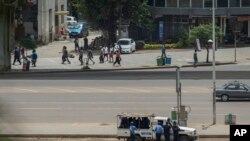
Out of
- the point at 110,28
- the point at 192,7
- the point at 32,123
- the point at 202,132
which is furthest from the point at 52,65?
the point at 202,132

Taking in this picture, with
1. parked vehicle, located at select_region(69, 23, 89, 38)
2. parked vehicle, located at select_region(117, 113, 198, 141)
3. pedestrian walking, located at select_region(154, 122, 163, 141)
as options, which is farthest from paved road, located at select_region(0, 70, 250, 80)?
parked vehicle, located at select_region(69, 23, 89, 38)

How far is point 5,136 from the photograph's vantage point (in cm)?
287

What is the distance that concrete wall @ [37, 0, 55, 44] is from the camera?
67250mm

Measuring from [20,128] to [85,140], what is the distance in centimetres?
2074

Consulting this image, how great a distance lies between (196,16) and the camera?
66.1 meters

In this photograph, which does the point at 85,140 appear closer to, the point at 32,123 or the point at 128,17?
the point at 32,123

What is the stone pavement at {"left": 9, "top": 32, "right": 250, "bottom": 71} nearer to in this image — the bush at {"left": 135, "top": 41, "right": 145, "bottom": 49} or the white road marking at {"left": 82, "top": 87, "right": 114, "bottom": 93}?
the bush at {"left": 135, "top": 41, "right": 145, "bottom": 49}

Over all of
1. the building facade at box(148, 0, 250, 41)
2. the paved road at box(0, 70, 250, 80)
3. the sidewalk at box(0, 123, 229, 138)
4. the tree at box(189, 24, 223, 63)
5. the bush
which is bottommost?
the sidewalk at box(0, 123, 229, 138)

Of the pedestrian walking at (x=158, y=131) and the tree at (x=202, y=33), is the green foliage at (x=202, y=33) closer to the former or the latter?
the tree at (x=202, y=33)

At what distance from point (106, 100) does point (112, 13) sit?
29.8 m

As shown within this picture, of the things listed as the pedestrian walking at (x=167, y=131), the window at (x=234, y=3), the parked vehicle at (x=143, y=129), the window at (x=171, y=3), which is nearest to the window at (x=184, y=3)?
the window at (x=171, y=3)

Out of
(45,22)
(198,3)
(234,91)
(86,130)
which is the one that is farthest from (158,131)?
(45,22)

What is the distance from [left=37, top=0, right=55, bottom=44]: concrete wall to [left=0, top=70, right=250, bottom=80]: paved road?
21015mm

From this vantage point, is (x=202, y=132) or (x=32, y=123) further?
(x=32, y=123)
